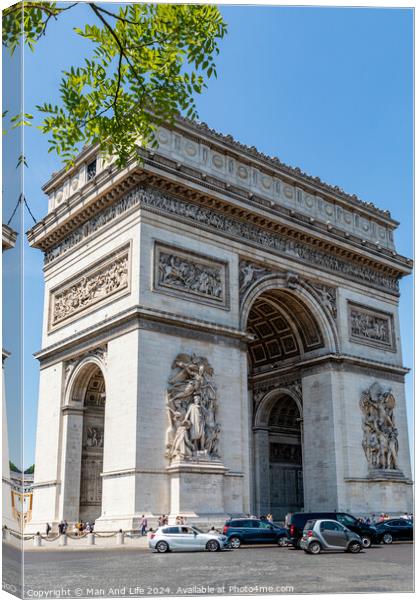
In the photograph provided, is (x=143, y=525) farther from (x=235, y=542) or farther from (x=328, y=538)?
(x=328, y=538)

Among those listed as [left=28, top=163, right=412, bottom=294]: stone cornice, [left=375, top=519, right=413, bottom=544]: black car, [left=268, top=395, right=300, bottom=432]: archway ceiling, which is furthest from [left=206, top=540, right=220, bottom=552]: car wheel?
[left=268, top=395, right=300, bottom=432]: archway ceiling

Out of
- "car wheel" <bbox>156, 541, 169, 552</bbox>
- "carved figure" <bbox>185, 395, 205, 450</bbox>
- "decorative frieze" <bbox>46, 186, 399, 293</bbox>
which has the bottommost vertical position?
"car wheel" <bbox>156, 541, 169, 552</bbox>

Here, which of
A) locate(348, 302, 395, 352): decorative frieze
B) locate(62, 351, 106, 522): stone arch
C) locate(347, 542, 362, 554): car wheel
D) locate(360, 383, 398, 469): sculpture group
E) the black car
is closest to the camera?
locate(347, 542, 362, 554): car wheel

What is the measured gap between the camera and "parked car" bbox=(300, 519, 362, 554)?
19172 millimetres

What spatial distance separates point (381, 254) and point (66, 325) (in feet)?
54.4

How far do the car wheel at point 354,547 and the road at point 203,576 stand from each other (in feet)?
10.4

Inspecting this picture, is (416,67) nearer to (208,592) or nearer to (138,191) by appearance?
(208,592)

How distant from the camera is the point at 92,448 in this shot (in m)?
29.3

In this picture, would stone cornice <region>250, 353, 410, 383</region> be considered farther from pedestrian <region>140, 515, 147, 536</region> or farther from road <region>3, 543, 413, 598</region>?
road <region>3, 543, 413, 598</region>

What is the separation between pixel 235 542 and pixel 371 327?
16.7 metres

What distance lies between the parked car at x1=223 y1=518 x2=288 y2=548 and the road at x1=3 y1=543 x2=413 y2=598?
6.60 m

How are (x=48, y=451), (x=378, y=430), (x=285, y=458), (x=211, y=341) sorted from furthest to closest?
(x=285, y=458)
(x=378, y=430)
(x=48, y=451)
(x=211, y=341)

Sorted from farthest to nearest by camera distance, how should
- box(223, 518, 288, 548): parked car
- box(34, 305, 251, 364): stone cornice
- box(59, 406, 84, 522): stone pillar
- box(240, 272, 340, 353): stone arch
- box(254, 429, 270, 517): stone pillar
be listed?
box(254, 429, 270, 517): stone pillar, box(240, 272, 340, 353): stone arch, box(59, 406, 84, 522): stone pillar, box(34, 305, 251, 364): stone cornice, box(223, 518, 288, 548): parked car

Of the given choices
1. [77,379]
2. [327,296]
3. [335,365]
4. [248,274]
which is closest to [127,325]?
[77,379]
